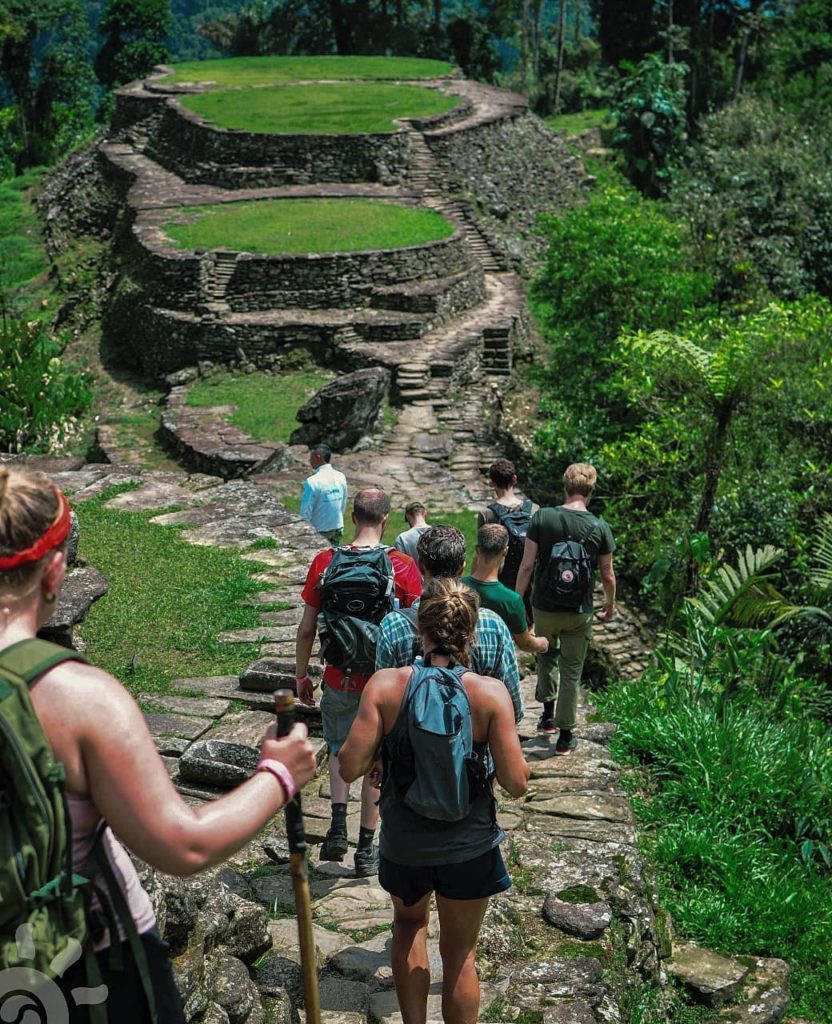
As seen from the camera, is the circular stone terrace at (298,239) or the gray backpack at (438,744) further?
the circular stone terrace at (298,239)

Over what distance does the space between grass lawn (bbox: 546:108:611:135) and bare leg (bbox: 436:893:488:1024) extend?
35.7 m

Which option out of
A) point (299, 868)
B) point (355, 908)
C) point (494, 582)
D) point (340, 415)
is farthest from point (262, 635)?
point (340, 415)

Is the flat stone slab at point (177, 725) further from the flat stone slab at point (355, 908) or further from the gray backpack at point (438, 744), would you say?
the gray backpack at point (438, 744)

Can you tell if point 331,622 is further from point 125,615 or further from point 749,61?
point 749,61

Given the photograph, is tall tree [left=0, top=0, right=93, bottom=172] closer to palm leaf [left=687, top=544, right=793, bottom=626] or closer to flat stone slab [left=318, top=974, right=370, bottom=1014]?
palm leaf [left=687, top=544, right=793, bottom=626]

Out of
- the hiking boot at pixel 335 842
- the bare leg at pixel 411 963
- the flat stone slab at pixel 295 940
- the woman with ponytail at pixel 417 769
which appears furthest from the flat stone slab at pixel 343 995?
the hiking boot at pixel 335 842

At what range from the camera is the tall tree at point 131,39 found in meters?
48.7

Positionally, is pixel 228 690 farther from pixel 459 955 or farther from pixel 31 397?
pixel 31 397

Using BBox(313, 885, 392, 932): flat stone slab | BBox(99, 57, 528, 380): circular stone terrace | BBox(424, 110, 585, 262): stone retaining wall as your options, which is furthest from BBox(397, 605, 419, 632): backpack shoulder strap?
BBox(424, 110, 585, 262): stone retaining wall

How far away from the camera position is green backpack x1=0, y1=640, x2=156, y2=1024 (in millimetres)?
2324

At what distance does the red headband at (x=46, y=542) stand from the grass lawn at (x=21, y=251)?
2274 cm

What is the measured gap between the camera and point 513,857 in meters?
5.63

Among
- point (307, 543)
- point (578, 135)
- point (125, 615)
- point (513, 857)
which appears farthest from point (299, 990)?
point (578, 135)

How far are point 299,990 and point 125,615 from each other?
456 cm
